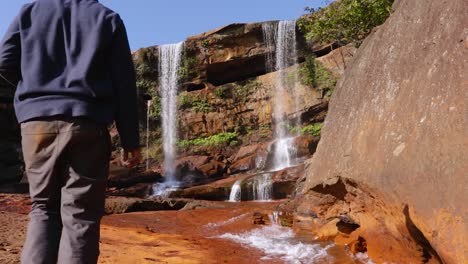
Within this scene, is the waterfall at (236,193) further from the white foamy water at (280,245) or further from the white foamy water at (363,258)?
the white foamy water at (363,258)

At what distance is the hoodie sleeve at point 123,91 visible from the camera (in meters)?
2.15

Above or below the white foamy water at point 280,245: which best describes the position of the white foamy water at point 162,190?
below

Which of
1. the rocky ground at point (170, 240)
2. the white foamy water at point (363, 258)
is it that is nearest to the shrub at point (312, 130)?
the rocky ground at point (170, 240)

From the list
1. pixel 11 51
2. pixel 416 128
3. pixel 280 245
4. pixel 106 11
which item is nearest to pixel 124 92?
pixel 106 11

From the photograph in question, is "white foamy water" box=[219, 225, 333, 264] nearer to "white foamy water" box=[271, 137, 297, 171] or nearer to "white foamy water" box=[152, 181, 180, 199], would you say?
"white foamy water" box=[152, 181, 180, 199]

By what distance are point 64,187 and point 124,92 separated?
1.83 ft

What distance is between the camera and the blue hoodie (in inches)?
80.5

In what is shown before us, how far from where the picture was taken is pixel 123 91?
7.05ft

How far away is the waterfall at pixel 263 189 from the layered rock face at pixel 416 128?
352 inches

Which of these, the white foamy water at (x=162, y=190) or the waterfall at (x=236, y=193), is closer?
the waterfall at (x=236, y=193)

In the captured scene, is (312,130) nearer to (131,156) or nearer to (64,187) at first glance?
(131,156)

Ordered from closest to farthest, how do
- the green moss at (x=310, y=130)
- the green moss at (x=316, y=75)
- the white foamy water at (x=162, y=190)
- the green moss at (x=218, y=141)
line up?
1. the white foamy water at (x=162, y=190)
2. the green moss at (x=310, y=130)
3. the green moss at (x=316, y=75)
4. the green moss at (x=218, y=141)

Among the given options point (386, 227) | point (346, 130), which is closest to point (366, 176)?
point (386, 227)

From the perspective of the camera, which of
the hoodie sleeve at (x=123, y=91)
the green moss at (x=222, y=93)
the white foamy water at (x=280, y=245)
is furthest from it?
the green moss at (x=222, y=93)
